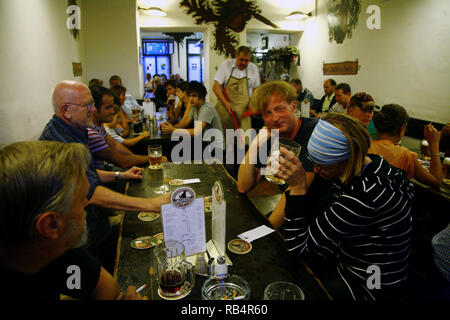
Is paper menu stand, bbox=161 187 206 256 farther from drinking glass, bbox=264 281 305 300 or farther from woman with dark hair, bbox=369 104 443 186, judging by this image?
woman with dark hair, bbox=369 104 443 186

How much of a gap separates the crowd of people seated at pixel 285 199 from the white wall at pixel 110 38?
4685 mm

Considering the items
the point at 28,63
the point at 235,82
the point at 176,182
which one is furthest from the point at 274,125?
the point at 235,82

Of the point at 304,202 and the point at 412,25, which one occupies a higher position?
the point at 412,25

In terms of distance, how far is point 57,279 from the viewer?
36.3 inches

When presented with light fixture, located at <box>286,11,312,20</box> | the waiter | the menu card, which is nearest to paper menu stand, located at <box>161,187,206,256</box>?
the menu card

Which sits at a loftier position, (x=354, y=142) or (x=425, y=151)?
(x=354, y=142)

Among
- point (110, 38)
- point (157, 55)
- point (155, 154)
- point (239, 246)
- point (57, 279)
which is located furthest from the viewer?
point (157, 55)

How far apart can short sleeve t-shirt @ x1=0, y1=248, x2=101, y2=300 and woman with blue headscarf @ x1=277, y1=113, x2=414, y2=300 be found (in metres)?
0.81

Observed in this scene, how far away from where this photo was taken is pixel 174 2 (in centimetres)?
693

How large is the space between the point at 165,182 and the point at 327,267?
1.21m

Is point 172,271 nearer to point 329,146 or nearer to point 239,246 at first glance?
point 239,246

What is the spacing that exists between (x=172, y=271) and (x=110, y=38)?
6617mm
